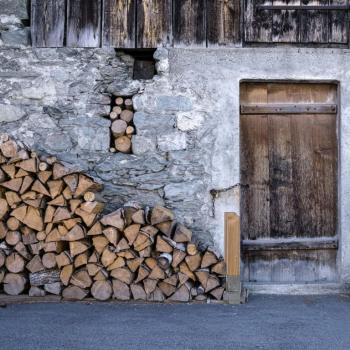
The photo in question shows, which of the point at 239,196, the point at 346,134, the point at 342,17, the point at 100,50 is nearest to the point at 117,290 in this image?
the point at 239,196

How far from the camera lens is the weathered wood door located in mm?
5008

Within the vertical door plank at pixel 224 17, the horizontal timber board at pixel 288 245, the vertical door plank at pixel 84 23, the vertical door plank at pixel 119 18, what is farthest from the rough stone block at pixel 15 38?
the horizontal timber board at pixel 288 245

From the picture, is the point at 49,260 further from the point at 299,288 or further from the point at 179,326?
the point at 299,288

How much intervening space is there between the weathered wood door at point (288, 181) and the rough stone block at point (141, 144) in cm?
94

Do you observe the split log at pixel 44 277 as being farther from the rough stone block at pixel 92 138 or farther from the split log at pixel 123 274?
the rough stone block at pixel 92 138

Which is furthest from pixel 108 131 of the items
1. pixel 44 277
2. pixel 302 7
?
pixel 302 7

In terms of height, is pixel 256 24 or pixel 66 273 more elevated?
pixel 256 24

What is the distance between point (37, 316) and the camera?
4102 millimetres

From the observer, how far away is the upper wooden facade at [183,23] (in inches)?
191

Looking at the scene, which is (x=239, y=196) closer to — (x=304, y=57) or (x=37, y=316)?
(x=304, y=57)

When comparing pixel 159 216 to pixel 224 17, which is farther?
pixel 224 17

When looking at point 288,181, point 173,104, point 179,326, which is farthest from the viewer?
point 288,181

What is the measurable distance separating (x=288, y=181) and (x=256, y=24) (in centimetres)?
156

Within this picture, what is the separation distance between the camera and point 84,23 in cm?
486
